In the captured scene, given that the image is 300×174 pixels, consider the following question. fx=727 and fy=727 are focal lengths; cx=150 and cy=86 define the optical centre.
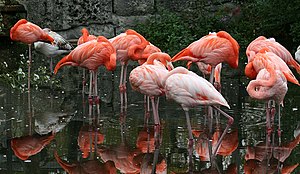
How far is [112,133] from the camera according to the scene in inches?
289

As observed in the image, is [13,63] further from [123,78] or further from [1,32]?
[123,78]

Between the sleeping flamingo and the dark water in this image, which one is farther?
the sleeping flamingo

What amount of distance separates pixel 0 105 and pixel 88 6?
5048 millimetres

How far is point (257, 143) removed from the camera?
6.89 metres

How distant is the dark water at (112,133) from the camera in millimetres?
Result: 6262

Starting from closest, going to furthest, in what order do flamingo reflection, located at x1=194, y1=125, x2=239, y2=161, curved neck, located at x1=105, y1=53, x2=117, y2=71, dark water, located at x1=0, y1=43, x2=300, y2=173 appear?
dark water, located at x1=0, y1=43, x2=300, y2=173 < flamingo reflection, located at x1=194, y1=125, x2=239, y2=161 < curved neck, located at x1=105, y1=53, x2=117, y2=71

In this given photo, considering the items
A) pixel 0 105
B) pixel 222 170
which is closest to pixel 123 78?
pixel 0 105

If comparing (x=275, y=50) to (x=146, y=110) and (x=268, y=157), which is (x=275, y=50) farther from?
(x=268, y=157)

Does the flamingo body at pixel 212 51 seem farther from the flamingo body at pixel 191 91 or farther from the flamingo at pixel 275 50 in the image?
the flamingo body at pixel 191 91

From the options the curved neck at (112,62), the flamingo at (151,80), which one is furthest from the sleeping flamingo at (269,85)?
the curved neck at (112,62)

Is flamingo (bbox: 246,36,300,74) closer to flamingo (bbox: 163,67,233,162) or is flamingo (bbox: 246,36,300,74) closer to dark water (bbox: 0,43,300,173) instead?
dark water (bbox: 0,43,300,173)

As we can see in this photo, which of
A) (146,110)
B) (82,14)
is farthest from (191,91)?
(82,14)

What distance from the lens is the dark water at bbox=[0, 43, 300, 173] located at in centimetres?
626

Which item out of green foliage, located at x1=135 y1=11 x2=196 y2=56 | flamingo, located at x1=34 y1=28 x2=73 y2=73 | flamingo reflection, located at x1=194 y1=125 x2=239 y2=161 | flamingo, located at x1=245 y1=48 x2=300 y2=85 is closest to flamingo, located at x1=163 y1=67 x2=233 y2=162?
flamingo reflection, located at x1=194 y1=125 x2=239 y2=161
